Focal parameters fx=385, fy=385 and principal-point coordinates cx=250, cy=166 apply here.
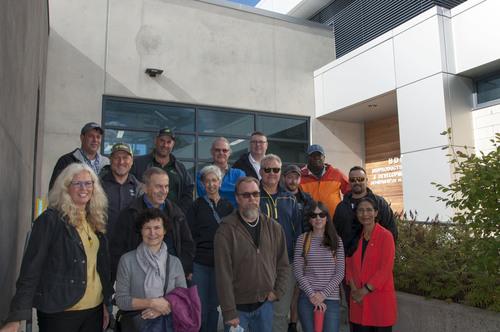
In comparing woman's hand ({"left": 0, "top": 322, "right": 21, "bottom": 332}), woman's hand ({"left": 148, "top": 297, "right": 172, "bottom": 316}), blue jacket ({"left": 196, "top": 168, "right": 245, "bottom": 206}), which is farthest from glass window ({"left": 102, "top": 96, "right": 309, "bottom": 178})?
woman's hand ({"left": 0, "top": 322, "right": 21, "bottom": 332})

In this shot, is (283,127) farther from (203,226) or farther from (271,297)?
(271,297)

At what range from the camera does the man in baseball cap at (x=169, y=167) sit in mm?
4109

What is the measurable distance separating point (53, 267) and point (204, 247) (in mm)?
1400

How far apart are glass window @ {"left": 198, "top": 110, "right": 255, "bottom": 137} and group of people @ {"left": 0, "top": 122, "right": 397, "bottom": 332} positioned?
5896 mm

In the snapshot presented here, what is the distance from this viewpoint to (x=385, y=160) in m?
11.6

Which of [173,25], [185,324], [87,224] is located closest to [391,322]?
[185,324]

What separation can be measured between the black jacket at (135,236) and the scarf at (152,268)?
162 millimetres

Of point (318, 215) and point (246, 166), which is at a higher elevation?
point (246, 166)

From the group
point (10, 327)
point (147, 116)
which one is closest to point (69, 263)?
point (10, 327)

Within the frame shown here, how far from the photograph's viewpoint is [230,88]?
10.7 metres

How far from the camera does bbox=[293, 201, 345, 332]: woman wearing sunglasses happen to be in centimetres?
363

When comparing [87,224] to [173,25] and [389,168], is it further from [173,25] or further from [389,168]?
[389,168]

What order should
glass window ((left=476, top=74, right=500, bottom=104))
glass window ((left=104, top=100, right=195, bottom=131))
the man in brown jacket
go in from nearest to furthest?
the man in brown jacket → glass window ((left=476, top=74, right=500, bottom=104)) → glass window ((left=104, top=100, right=195, bottom=131))

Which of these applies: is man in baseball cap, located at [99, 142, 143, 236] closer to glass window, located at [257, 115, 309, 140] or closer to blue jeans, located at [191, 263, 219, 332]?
blue jeans, located at [191, 263, 219, 332]
